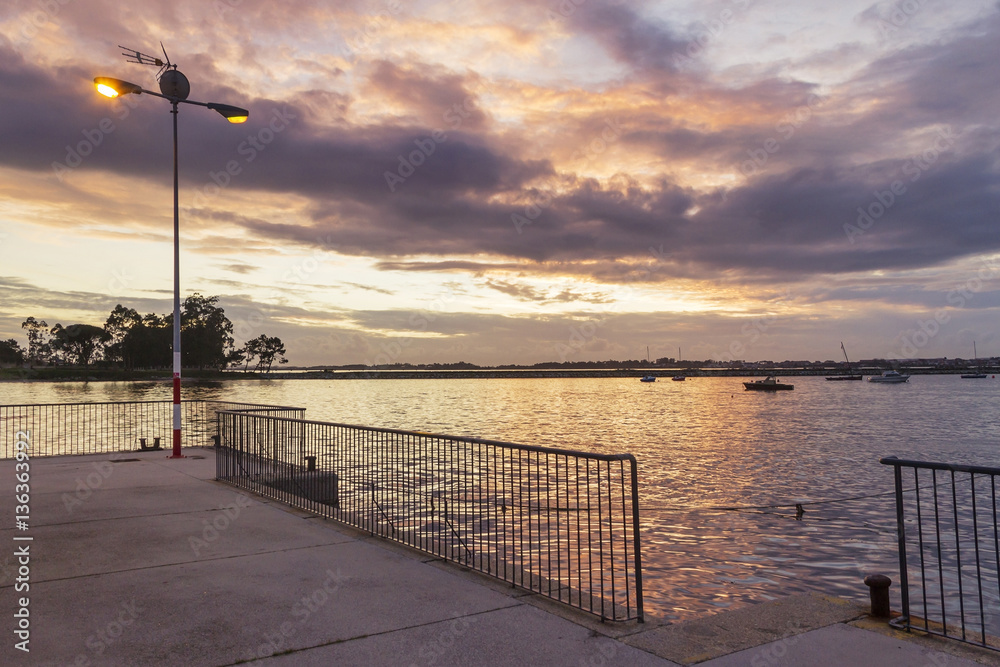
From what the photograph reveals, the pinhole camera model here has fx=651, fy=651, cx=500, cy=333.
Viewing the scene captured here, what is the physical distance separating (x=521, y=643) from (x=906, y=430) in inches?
2228

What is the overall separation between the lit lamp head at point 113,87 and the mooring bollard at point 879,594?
15.6m

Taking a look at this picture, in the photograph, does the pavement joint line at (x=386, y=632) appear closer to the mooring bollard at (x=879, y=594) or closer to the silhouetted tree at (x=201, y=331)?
the mooring bollard at (x=879, y=594)

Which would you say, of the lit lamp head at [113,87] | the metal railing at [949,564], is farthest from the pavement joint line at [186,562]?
the lit lamp head at [113,87]

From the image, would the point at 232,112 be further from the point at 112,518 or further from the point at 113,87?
the point at 112,518

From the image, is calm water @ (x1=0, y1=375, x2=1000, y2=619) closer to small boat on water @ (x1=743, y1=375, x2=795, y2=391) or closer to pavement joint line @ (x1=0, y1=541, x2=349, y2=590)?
pavement joint line @ (x1=0, y1=541, x2=349, y2=590)

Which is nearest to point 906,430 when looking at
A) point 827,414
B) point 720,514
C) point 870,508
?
point 827,414

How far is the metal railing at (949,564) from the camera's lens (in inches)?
197

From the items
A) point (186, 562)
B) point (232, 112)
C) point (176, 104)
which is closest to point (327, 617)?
point (186, 562)

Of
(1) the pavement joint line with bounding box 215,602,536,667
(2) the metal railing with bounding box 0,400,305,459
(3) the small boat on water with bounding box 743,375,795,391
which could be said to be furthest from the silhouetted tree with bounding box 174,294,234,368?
Answer: (1) the pavement joint line with bounding box 215,602,536,667

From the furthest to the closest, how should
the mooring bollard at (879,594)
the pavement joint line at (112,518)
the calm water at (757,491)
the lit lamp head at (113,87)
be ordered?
the lit lamp head at (113,87), the calm water at (757,491), the pavement joint line at (112,518), the mooring bollard at (879,594)

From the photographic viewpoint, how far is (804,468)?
29.2 metres

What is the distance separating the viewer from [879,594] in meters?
5.28

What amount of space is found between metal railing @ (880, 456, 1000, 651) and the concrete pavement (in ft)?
1.60

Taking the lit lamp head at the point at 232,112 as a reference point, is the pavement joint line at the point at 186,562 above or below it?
below
